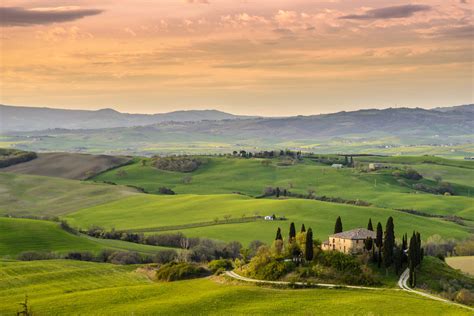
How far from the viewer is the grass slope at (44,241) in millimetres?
165375

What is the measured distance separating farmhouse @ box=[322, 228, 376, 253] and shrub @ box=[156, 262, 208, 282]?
22.2 metres

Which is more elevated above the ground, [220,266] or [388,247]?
[388,247]

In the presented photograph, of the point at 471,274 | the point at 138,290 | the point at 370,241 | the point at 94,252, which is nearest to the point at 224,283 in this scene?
the point at 138,290

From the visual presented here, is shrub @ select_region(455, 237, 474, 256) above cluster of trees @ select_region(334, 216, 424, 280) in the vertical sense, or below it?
below

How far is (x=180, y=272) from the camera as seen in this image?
11850 centimetres

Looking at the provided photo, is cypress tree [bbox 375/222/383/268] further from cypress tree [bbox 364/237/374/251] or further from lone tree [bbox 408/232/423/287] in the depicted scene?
lone tree [bbox 408/232/423/287]

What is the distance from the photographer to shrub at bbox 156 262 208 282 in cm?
11862

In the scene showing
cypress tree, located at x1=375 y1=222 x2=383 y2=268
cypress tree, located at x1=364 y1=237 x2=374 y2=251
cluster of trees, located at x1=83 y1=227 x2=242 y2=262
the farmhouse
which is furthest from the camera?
cluster of trees, located at x1=83 y1=227 x2=242 y2=262

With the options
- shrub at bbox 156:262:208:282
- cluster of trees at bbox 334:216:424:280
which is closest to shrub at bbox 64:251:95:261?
shrub at bbox 156:262:208:282

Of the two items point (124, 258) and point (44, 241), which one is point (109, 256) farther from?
point (44, 241)

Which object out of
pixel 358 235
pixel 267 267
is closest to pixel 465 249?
pixel 358 235

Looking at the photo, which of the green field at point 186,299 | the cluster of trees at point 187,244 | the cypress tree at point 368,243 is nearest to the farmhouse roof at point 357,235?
the cypress tree at point 368,243

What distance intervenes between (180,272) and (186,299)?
21.2 meters

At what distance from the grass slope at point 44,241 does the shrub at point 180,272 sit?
44.0m
